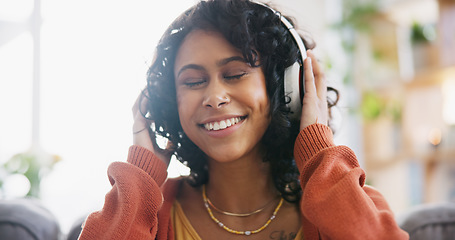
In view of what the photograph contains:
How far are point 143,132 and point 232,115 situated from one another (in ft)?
0.92

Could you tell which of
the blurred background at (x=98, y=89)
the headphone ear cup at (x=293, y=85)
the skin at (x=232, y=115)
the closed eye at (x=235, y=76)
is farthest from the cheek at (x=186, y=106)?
the blurred background at (x=98, y=89)

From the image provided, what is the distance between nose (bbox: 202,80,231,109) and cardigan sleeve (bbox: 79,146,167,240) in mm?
230

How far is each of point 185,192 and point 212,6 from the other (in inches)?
21.9

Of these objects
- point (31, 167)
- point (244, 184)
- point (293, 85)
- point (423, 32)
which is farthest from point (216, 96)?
point (31, 167)

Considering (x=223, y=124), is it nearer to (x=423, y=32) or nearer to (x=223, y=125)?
(x=223, y=125)

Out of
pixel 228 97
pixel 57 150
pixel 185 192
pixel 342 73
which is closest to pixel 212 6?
pixel 228 97

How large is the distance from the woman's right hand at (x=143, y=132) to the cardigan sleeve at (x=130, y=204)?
0.14ft

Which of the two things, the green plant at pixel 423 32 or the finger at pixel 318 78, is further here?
the green plant at pixel 423 32

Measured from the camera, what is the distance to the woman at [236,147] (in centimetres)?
97

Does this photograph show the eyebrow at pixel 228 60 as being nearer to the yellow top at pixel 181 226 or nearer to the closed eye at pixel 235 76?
the closed eye at pixel 235 76

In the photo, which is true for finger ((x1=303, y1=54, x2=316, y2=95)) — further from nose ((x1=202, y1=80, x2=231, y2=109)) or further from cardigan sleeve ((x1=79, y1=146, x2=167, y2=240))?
cardigan sleeve ((x1=79, y1=146, x2=167, y2=240))

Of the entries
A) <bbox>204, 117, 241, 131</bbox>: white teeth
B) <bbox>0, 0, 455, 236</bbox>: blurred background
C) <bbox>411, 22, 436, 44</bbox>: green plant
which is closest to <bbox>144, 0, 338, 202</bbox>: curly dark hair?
<bbox>204, 117, 241, 131</bbox>: white teeth

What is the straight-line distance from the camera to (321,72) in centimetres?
115

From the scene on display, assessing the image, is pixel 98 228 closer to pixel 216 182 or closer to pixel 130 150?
pixel 130 150
